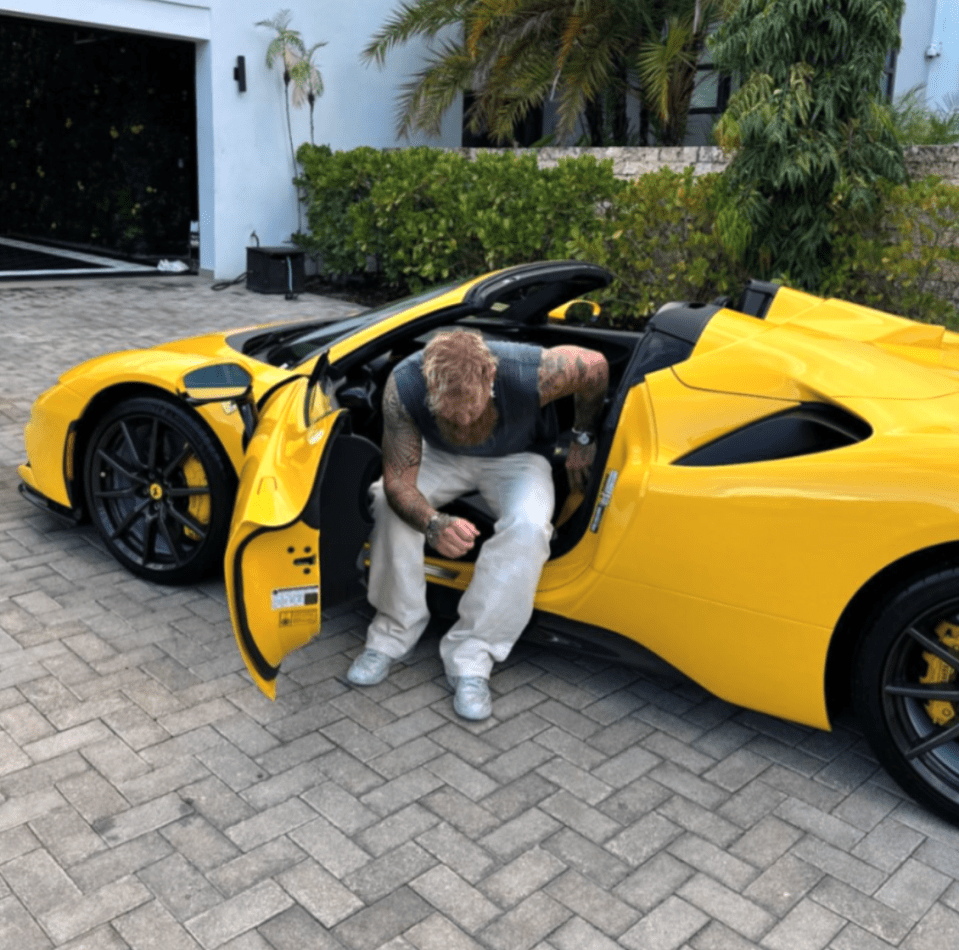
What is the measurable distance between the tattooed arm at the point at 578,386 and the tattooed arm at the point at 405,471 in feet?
1.41

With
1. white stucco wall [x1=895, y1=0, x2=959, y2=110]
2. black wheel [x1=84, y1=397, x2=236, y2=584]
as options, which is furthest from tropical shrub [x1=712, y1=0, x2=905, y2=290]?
white stucco wall [x1=895, y1=0, x2=959, y2=110]

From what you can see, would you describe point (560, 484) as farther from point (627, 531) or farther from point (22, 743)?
point (22, 743)

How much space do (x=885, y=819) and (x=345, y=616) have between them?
2031 millimetres

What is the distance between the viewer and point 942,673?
2807 millimetres

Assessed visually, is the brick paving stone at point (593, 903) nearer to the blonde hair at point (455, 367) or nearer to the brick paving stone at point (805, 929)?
the brick paving stone at point (805, 929)

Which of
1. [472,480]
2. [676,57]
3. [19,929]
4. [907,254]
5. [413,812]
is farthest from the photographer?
[676,57]

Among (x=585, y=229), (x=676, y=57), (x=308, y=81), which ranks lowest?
(x=585, y=229)

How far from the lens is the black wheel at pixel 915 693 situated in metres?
2.75

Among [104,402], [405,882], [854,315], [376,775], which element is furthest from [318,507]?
[854,315]

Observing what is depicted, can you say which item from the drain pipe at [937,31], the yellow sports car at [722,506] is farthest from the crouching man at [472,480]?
the drain pipe at [937,31]

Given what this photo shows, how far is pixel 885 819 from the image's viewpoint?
2.90 meters

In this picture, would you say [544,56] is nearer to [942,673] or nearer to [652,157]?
[652,157]

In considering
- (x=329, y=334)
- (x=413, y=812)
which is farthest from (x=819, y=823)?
(x=329, y=334)

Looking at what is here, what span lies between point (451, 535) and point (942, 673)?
4.79 ft
